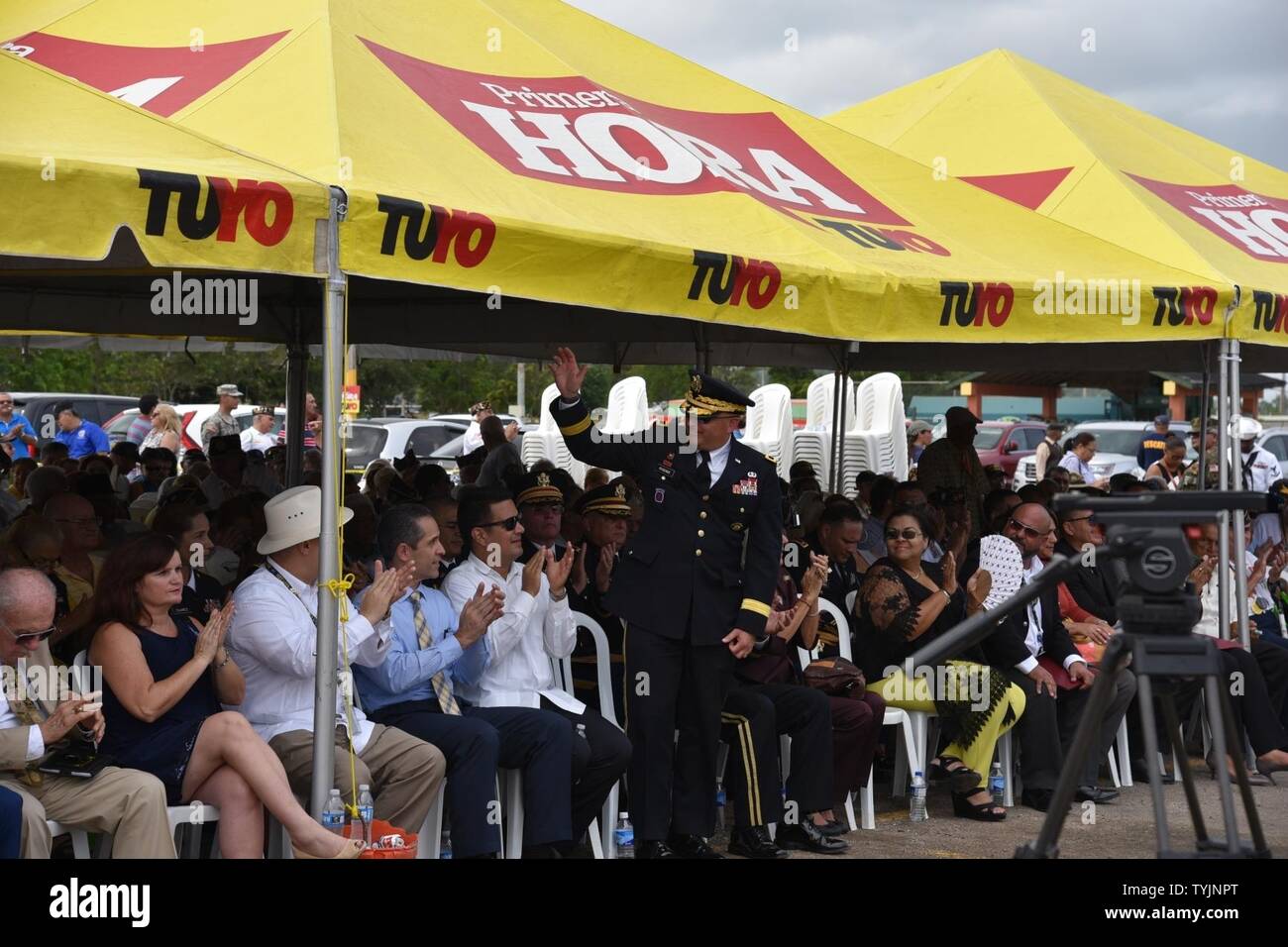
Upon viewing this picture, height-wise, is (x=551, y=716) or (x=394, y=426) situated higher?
(x=394, y=426)

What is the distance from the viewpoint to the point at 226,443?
10.9m

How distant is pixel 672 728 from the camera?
6055 millimetres

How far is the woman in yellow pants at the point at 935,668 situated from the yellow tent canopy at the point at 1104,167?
1.80 m

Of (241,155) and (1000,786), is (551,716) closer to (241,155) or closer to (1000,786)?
(241,155)

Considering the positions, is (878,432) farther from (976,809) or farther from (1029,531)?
(976,809)

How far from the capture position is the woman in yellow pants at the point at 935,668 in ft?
23.1

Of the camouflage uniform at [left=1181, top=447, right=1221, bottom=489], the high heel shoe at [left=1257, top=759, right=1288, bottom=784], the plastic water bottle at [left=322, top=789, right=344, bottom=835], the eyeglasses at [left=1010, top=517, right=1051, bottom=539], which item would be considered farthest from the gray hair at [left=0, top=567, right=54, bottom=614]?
the camouflage uniform at [left=1181, top=447, right=1221, bottom=489]

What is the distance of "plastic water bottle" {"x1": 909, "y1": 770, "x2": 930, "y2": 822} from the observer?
23.3ft

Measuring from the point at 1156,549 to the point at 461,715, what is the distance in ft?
10.4

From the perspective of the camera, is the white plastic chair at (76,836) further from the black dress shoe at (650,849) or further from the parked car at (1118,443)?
the parked car at (1118,443)

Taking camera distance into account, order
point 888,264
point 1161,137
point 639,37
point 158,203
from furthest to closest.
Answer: point 1161,137, point 639,37, point 888,264, point 158,203
